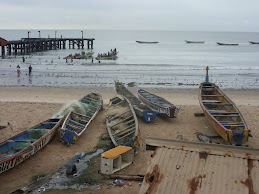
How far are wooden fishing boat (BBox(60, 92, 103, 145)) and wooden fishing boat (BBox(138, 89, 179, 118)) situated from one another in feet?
8.48

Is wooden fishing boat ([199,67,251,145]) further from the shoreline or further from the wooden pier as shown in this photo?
the wooden pier

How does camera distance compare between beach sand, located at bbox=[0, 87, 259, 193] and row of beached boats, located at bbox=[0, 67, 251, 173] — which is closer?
beach sand, located at bbox=[0, 87, 259, 193]

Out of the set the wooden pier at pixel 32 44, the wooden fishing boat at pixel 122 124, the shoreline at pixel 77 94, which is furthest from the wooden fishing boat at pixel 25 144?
the wooden pier at pixel 32 44

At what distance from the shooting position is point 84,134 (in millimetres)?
13523

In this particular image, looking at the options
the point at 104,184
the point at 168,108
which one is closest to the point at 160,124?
the point at 168,108

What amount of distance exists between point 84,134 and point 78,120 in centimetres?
89

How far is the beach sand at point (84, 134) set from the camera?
10.0 metres

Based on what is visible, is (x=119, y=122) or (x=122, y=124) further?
(x=119, y=122)

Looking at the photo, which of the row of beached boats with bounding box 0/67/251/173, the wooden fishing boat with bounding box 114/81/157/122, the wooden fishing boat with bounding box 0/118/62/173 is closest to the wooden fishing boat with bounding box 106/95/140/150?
the row of beached boats with bounding box 0/67/251/173

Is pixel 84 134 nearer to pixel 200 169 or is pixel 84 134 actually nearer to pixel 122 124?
pixel 122 124

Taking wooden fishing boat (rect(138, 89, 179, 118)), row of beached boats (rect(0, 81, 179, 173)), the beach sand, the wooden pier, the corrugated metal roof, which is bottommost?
the beach sand

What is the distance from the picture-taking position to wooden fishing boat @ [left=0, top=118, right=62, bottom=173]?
31.6ft

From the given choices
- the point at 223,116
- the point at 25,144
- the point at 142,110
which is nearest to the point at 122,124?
the point at 142,110

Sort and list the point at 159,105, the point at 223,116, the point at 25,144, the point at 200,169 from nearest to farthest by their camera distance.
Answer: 1. the point at 200,169
2. the point at 25,144
3. the point at 223,116
4. the point at 159,105
